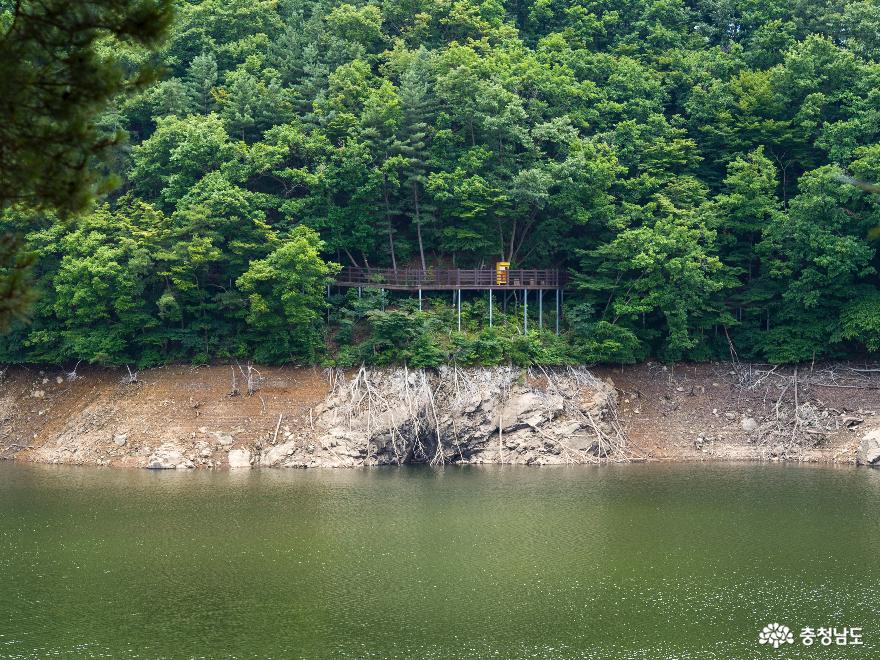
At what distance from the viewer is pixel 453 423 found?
127ft

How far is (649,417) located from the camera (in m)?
40.5

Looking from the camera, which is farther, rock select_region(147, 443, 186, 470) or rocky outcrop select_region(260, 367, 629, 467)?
rocky outcrop select_region(260, 367, 629, 467)

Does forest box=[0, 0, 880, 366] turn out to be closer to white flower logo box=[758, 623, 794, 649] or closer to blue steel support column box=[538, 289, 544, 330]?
blue steel support column box=[538, 289, 544, 330]

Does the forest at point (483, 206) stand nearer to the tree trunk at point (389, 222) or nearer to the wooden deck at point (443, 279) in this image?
Answer: the tree trunk at point (389, 222)

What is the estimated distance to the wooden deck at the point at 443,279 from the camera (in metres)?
43.2

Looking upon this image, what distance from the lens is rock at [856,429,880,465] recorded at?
36.9 m

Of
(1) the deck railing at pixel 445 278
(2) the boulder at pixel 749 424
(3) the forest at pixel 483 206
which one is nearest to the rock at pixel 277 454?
(3) the forest at pixel 483 206

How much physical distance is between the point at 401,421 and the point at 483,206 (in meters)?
10.9

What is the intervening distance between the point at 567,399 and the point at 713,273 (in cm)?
933

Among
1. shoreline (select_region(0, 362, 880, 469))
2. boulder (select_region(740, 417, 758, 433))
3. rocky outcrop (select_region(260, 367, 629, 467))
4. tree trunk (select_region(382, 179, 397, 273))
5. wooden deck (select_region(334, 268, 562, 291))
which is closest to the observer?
shoreline (select_region(0, 362, 880, 469))

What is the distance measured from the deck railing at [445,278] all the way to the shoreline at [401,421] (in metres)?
5.14

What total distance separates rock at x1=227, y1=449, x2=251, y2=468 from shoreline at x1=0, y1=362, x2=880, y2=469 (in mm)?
45

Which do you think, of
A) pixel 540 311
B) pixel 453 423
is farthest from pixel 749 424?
pixel 453 423

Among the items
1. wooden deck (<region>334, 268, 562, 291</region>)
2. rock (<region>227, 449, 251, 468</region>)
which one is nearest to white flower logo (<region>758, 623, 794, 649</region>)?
rock (<region>227, 449, 251, 468</region>)
